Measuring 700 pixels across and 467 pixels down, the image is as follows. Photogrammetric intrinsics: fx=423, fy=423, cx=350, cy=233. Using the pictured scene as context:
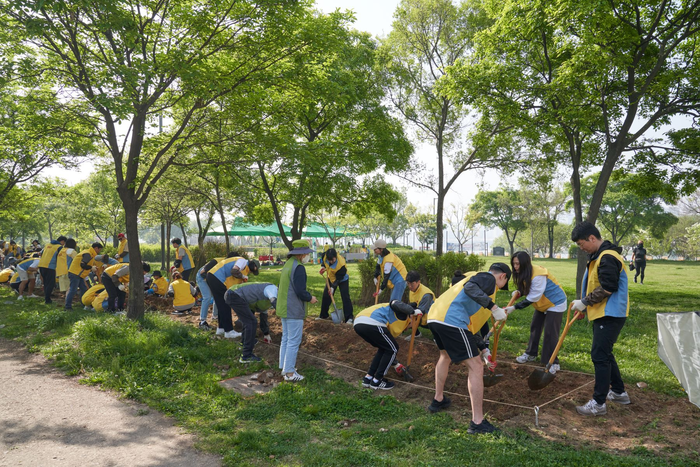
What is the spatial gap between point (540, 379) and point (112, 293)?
954 cm

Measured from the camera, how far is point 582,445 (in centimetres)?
378

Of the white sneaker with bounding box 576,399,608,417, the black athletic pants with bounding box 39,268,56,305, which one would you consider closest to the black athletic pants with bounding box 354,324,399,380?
the white sneaker with bounding box 576,399,608,417

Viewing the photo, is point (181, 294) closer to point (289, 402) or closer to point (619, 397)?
point (289, 402)

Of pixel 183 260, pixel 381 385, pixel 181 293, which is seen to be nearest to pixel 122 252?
pixel 183 260

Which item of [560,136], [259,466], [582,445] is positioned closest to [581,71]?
[560,136]

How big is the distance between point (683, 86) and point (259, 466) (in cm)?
1347

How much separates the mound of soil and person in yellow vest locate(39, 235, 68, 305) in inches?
290

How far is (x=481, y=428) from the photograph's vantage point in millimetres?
3953

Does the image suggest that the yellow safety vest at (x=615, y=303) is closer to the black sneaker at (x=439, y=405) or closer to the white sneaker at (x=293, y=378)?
the black sneaker at (x=439, y=405)

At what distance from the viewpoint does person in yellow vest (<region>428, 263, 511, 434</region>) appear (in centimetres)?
400

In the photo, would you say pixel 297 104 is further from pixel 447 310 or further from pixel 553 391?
pixel 553 391

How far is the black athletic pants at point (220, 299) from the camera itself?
25.0 feet

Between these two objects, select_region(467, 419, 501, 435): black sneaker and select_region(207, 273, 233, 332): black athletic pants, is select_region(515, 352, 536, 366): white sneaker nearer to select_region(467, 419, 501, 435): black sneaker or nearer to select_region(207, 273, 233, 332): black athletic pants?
select_region(467, 419, 501, 435): black sneaker

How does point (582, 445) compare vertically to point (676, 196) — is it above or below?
below
